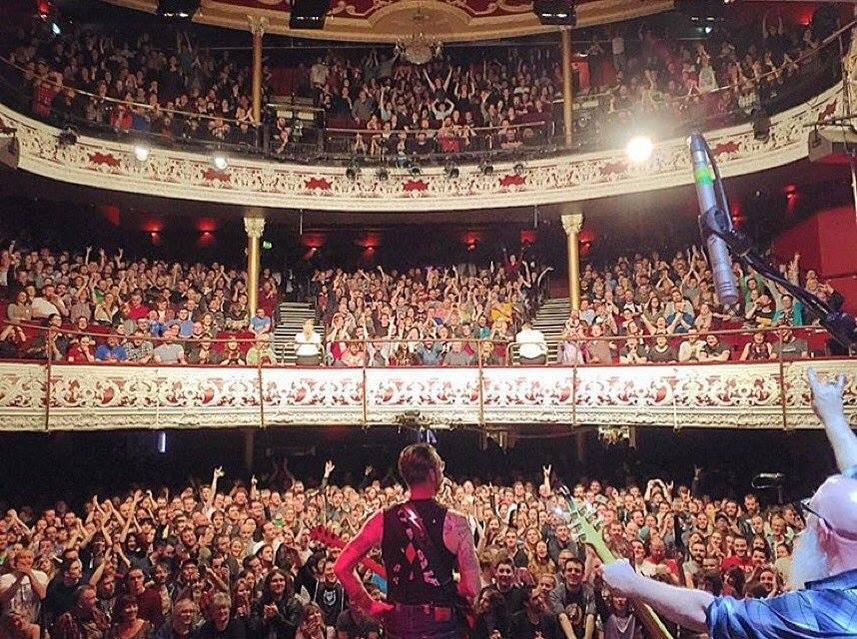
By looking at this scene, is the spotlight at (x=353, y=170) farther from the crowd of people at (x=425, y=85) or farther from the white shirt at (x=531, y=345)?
the white shirt at (x=531, y=345)

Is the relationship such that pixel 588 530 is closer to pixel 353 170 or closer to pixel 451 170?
pixel 451 170

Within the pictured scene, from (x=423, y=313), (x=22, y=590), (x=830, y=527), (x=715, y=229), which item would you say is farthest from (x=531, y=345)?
(x=830, y=527)

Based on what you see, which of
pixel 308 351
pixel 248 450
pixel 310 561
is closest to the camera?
pixel 310 561

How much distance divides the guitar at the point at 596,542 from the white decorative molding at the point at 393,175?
10.7 metres

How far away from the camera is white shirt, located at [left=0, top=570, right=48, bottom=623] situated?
5230 millimetres

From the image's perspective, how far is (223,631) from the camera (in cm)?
470

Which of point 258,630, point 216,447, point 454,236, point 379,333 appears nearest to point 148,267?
point 216,447

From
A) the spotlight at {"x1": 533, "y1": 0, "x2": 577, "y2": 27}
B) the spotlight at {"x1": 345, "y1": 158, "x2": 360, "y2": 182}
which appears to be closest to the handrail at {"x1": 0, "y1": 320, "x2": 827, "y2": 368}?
the spotlight at {"x1": 345, "y1": 158, "x2": 360, "y2": 182}

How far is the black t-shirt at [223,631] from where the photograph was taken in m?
4.68

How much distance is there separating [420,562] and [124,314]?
10843 millimetres

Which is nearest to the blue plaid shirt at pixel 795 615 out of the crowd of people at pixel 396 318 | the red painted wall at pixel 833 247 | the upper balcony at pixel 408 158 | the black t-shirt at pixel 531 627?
the black t-shirt at pixel 531 627

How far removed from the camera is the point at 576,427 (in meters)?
12.3

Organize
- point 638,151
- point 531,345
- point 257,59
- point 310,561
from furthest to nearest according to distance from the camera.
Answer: point 257,59, point 638,151, point 531,345, point 310,561

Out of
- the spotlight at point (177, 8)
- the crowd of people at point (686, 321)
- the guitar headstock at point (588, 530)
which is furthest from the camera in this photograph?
the crowd of people at point (686, 321)
